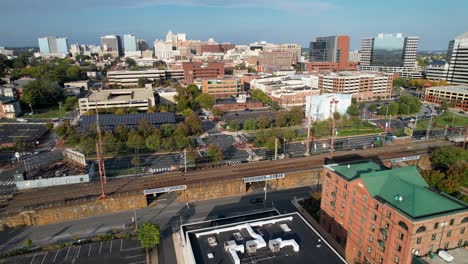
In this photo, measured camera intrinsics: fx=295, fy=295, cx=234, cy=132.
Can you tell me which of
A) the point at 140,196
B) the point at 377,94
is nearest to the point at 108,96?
the point at 140,196

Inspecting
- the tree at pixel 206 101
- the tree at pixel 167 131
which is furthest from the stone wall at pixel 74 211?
the tree at pixel 206 101

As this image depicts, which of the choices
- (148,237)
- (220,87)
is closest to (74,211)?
(148,237)

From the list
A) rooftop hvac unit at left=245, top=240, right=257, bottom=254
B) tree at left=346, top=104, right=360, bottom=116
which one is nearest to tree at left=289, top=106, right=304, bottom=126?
tree at left=346, top=104, right=360, bottom=116

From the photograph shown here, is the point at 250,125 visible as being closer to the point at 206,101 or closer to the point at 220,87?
the point at 206,101

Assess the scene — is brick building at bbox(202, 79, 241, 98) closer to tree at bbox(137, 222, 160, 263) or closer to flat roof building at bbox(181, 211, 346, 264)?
tree at bbox(137, 222, 160, 263)

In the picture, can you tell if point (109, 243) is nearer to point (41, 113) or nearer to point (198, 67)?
point (41, 113)

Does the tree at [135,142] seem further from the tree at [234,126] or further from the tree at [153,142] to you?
the tree at [234,126]
